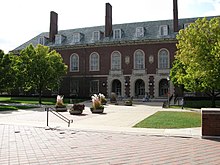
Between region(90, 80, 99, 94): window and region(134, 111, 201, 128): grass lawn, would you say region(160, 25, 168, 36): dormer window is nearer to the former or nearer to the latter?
region(90, 80, 99, 94): window

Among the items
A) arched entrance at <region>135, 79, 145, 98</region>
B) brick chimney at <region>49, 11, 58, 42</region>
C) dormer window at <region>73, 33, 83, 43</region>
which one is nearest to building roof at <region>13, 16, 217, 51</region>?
dormer window at <region>73, 33, 83, 43</region>

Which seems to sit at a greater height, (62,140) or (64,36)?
(64,36)

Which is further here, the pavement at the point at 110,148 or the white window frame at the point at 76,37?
the white window frame at the point at 76,37

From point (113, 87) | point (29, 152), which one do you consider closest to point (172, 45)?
point (113, 87)

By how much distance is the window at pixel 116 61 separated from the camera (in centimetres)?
4366

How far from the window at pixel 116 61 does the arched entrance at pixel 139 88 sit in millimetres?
3999

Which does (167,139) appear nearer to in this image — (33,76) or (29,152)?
(29,152)

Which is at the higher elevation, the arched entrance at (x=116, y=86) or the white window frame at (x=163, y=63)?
the white window frame at (x=163, y=63)

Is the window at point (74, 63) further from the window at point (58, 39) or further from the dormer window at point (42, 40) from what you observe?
the dormer window at point (42, 40)

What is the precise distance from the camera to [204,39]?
82.7 feet

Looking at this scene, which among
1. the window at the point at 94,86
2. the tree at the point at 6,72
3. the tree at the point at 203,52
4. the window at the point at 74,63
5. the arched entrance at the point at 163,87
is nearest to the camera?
the tree at the point at 203,52

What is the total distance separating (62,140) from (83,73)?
36.4 m

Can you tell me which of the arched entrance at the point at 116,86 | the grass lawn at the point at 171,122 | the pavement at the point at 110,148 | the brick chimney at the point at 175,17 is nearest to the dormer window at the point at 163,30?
the brick chimney at the point at 175,17

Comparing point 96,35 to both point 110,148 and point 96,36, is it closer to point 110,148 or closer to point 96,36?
point 96,36
